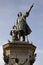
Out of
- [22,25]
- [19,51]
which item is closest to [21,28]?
[22,25]

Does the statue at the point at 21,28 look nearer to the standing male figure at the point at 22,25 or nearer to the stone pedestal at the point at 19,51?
the standing male figure at the point at 22,25

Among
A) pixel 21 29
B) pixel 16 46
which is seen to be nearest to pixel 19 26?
pixel 21 29

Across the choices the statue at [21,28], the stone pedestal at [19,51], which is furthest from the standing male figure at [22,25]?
the stone pedestal at [19,51]

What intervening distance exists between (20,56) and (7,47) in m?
1.37

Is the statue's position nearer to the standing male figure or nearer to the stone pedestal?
the standing male figure

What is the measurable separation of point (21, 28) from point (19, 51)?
90.6 inches

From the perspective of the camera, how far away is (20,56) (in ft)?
79.5

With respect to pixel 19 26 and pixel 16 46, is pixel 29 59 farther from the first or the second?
pixel 19 26

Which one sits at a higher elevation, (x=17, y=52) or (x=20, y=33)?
(x=20, y=33)

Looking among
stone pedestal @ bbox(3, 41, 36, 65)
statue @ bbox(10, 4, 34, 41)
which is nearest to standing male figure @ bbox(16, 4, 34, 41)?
statue @ bbox(10, 4, 34, 41)

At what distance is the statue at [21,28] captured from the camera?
2512cm

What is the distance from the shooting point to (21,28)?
83.5 feet

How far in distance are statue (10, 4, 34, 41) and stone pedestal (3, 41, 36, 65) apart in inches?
38.4

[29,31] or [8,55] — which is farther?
[29,31]
